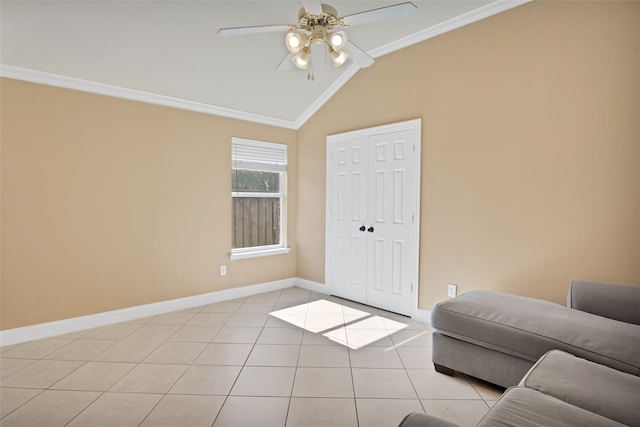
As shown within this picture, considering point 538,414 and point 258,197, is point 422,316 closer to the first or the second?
point 538,414

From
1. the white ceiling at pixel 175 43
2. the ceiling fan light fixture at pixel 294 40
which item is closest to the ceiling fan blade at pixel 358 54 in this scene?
the ceiling fan light fixture at pixel 294 40

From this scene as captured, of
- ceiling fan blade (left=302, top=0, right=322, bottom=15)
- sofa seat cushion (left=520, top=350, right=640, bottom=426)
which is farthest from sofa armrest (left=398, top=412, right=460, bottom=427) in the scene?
ceiling fan blade (left=302, top=0, right=322, bottom=15)

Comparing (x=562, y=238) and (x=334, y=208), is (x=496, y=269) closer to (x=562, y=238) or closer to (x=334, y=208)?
(x=562, y=238)

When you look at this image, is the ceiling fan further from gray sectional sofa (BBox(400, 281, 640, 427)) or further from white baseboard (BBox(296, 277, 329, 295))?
white baseboard (BBox(296, 277, 329, 295))

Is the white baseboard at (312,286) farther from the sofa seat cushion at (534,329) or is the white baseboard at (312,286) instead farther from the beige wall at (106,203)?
the sofa seat cushion at (534,329)

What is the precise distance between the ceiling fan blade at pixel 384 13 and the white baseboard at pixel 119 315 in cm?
343

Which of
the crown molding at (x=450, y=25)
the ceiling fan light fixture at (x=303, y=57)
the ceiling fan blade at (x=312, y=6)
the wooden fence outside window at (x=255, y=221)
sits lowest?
the wooden fence outside window at (x=255, y=221)

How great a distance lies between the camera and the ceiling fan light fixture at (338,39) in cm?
226

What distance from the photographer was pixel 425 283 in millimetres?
3590

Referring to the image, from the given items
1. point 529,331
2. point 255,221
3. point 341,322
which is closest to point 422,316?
point 341,322

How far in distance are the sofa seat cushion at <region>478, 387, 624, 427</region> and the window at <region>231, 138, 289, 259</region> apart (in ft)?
11.9

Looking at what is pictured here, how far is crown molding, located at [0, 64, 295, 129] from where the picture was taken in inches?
117

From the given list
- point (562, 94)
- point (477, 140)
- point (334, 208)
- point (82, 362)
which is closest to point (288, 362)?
point (82, 362)

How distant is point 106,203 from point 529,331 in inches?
150
